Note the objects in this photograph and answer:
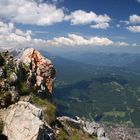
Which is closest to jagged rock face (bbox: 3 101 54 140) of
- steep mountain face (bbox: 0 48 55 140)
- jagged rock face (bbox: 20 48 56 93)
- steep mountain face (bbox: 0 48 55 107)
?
steep mountain face (bbox: 0 48 55 140)

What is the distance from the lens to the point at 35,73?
6297 cm

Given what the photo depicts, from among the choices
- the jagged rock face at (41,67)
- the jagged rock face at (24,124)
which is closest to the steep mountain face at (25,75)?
the jagged rock face at (41,67)

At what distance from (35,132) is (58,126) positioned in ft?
73.9

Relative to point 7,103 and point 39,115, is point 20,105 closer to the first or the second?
point 39,115

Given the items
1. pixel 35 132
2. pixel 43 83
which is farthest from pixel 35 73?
pixel 35 132

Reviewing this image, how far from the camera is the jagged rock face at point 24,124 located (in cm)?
3050

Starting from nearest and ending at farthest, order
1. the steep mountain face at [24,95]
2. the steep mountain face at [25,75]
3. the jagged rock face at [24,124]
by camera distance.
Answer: the jagged rock face at [24,124]
the steep mountain face at [24,95]
the steep mountain face at [25,75]

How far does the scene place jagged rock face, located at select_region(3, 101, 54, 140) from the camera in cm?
3050

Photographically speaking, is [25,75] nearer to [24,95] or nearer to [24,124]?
[24,95]

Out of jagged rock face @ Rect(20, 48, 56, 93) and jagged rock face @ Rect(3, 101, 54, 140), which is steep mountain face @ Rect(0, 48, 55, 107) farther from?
jagged rock face @ Rect(3, 101, 54, 140)

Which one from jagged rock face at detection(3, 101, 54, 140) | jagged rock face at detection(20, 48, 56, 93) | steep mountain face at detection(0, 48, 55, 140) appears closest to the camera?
jagged rock face at detection(3, 101, 54, 140)

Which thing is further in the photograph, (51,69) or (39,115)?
(51,69)

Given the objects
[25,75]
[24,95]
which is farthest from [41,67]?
→ [24,95]

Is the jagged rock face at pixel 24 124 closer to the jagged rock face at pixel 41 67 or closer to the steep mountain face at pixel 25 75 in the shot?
the steep mountain face at pixel 25 75
